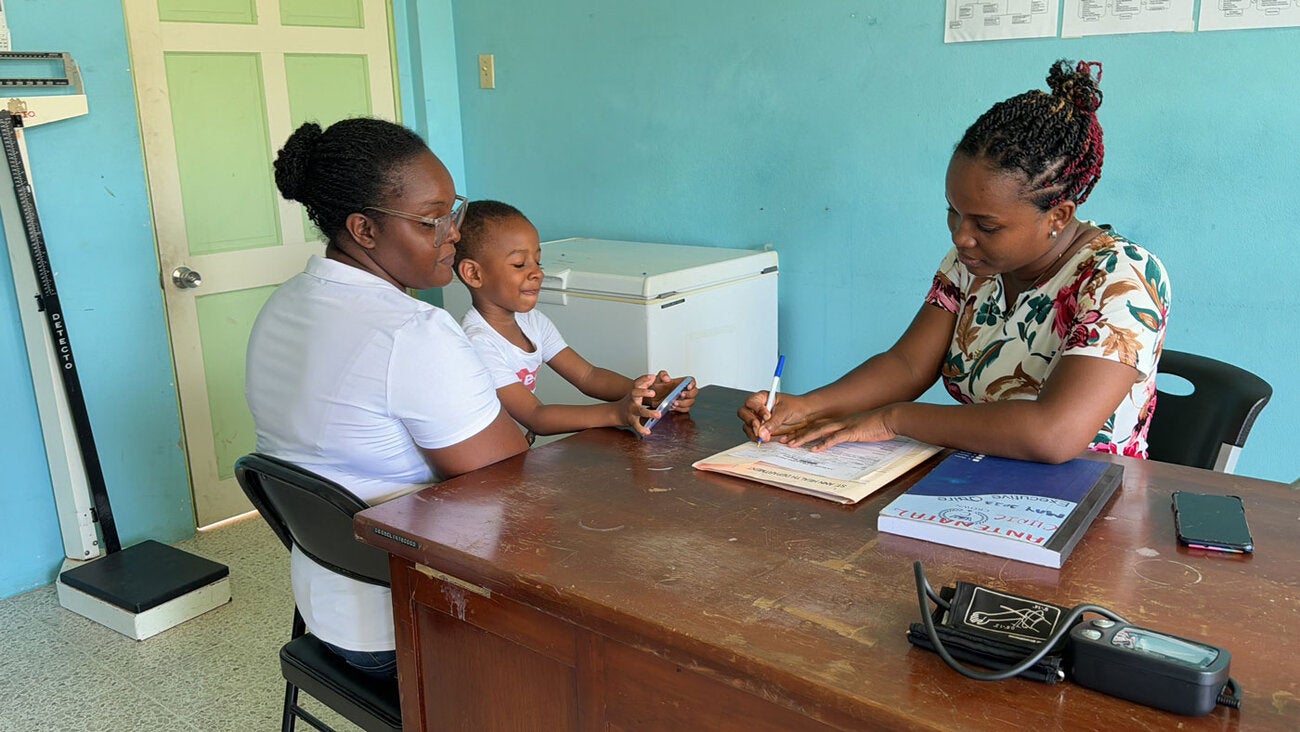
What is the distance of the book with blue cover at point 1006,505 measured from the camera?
1.18 m

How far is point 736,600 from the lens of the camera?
43.4 inches

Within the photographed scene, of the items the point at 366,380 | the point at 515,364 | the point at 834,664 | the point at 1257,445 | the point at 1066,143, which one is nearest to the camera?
the point at 834,664

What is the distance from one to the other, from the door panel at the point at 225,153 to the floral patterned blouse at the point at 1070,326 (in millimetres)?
2497

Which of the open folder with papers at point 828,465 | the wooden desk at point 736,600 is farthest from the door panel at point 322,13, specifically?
the open folder with papers at point 828,465

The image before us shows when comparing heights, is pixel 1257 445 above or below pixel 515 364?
below

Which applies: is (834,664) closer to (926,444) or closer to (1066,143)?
(926,444)

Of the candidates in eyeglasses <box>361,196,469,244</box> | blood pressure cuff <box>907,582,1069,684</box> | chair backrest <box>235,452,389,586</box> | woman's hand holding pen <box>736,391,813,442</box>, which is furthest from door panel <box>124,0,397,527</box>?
blood pressure cuff <box>907,582,1069,684</box>

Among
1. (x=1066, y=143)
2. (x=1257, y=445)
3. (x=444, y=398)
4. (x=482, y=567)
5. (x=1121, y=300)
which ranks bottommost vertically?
(x=1257, y=445)

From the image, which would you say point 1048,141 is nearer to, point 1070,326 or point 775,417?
point 1070,326

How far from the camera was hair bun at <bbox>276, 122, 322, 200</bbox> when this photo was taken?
1.67 m

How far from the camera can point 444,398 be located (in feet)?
4.88

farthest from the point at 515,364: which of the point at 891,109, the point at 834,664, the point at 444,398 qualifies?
the point at 891,109

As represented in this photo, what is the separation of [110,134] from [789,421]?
7.99 feet

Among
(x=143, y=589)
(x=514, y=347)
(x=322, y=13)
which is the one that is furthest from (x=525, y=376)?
(x=322, y=13)
